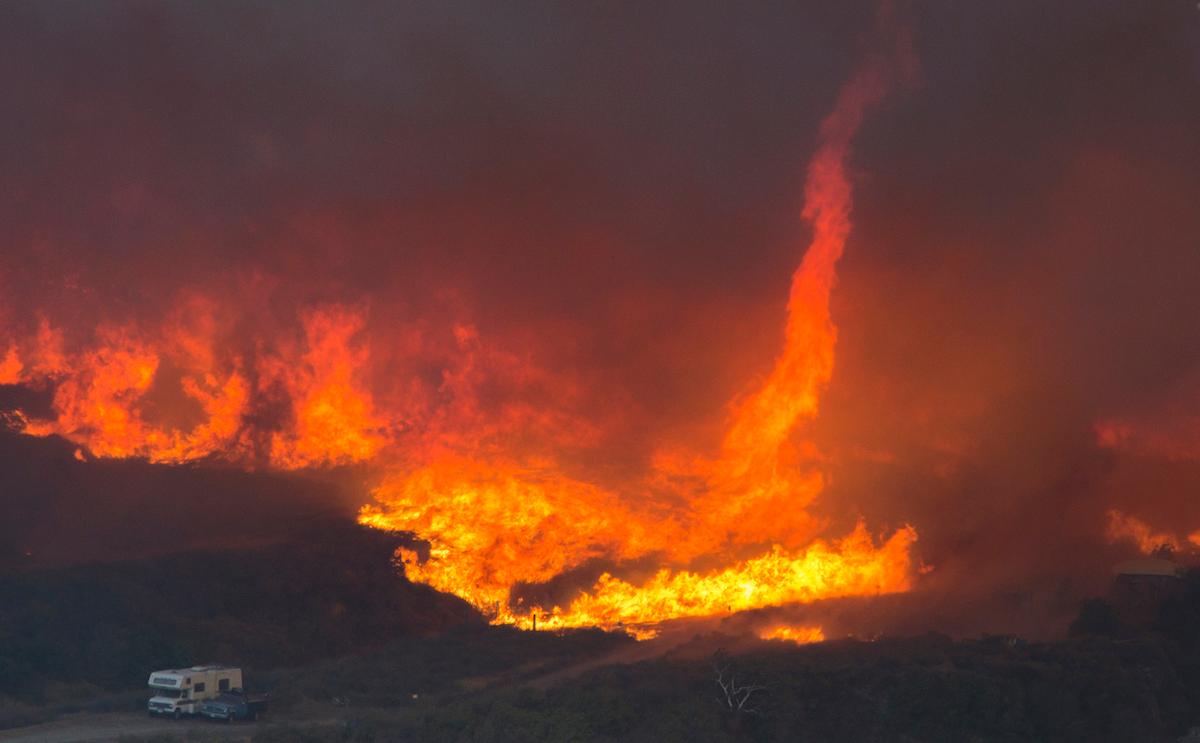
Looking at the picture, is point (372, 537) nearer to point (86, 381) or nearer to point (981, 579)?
point (86, 381)

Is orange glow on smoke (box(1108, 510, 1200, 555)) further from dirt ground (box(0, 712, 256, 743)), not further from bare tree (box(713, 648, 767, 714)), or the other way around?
dirt ground (box(0, 712, 256, 743))

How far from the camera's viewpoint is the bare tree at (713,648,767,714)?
3394 cm

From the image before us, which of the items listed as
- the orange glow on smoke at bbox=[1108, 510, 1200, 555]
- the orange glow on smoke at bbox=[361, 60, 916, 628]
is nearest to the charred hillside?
the orange glow on smoke at bbox=[361, 60, 916, 628]

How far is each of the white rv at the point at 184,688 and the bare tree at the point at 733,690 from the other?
48.0 feet

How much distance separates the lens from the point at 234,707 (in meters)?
33.8

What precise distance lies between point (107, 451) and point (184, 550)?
4443 mm

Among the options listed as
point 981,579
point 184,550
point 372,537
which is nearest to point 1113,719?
point 981,579

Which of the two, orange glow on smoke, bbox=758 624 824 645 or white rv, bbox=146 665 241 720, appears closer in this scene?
white rv, bbox=146 665 241 720

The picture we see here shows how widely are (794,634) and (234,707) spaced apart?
18867mm

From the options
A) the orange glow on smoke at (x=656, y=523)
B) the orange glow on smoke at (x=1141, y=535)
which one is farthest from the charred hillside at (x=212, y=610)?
the orange glow on smoke at (x=1141, y=535)

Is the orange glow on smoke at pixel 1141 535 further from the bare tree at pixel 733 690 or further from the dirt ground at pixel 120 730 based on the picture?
the dirt ground at pixel 120 730

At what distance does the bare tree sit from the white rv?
48.0 feet

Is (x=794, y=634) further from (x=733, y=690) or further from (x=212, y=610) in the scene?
(x=212, y=610)

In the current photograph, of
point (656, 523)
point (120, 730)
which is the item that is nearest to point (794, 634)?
point (656, 523)
